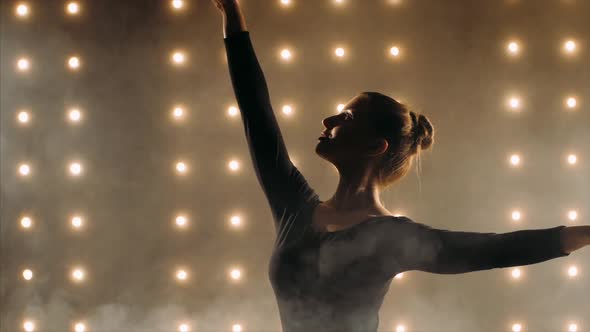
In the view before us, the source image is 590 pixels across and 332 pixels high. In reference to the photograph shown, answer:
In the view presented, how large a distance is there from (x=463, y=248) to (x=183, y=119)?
122 centimetres

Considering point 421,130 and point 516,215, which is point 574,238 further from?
point 516,215

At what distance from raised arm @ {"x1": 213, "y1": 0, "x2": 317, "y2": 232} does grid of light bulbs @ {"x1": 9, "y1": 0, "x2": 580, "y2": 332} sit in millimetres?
732

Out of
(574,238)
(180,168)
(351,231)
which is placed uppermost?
(180,168)

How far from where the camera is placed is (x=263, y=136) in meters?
1.33

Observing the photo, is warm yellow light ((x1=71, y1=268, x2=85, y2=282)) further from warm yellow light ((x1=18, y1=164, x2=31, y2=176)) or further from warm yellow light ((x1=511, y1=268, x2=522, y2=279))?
warm yellow light ((x1=511, y1=268, x2=522, y2=279))

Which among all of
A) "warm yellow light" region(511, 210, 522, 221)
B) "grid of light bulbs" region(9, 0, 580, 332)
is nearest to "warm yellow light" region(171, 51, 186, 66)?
"grid of light bulbs" region(9, 0, 580, 332)

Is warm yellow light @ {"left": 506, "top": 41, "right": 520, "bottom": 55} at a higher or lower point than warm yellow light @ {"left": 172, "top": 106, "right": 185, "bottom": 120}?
higher

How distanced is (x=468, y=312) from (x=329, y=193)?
0.57m

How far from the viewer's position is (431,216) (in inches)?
79.9

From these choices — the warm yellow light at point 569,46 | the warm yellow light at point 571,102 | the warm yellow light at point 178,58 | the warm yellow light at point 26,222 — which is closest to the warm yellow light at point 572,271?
the warm yellow light at point 571,102

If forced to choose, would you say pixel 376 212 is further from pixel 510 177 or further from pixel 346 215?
pixel 510 177

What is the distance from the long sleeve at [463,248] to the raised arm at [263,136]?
0.24m

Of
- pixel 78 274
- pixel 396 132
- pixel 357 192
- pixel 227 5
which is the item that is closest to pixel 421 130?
pixel 396 132

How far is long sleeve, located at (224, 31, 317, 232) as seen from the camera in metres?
1.33
